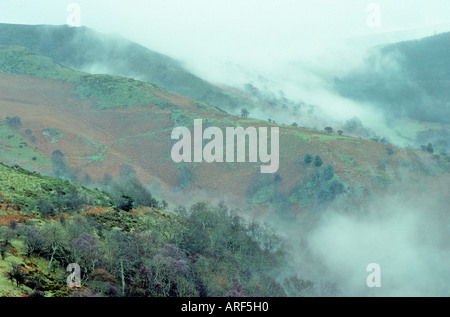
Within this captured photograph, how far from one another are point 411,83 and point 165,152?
125660 millimetres

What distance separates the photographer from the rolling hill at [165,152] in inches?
2699

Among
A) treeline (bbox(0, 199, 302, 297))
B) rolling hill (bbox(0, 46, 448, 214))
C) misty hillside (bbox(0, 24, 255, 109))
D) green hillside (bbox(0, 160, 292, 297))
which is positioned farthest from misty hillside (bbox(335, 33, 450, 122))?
green hillside (bbox(0, 160, 292, 297))

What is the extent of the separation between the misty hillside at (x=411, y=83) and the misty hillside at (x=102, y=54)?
207ft

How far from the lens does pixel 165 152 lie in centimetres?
8450

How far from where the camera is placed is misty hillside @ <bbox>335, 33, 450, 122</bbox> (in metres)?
158

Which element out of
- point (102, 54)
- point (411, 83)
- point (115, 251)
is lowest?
point (115, 251)

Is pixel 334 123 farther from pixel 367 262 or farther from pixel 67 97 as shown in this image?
pixel 367 262

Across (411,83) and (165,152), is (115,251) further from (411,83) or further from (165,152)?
(411,83)

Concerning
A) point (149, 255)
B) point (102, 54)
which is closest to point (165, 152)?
point (149, 255)

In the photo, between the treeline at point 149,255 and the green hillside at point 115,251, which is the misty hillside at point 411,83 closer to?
the treeline at point 149,255

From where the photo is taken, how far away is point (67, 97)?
105 meters

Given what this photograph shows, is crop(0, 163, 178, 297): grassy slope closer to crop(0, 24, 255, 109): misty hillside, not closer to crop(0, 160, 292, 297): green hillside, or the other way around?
crop(0, 160, 292, 297): green hillside

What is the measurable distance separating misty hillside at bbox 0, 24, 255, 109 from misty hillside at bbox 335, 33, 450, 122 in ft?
207
